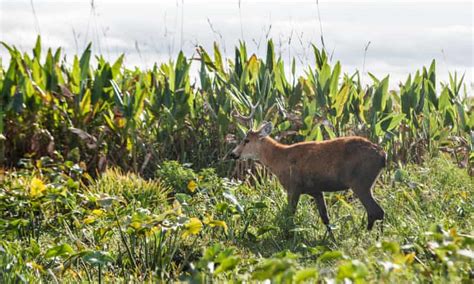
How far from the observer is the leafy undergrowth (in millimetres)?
5312

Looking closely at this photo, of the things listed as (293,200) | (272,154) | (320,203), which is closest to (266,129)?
(272,154)

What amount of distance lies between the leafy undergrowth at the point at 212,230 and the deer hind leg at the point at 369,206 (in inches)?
4.1

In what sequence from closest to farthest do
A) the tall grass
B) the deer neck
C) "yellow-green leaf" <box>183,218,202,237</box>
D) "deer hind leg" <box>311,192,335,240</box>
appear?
1. "yellow-green leaf" <box>183,218,202,237</box>
2. "deer hind leg" <box>311,192,335,240</box>
3. the deer neck
4. the tall grass

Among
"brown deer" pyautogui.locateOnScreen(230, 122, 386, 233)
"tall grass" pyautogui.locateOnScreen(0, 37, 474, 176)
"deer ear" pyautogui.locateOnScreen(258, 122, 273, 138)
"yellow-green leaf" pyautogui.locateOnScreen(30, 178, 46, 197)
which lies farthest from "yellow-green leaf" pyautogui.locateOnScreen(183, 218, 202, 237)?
"tall grass" pyautogui.locateOnScreen(0, 37, 474, 176)

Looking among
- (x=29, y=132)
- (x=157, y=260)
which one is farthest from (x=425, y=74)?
(x=157, y=260)

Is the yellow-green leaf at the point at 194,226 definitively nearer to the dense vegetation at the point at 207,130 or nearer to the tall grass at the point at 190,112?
the dense vegetation at the point at 207,130

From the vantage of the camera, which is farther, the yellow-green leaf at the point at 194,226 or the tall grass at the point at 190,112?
the tall grass at the point at 190,112

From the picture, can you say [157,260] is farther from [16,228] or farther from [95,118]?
[95,118]

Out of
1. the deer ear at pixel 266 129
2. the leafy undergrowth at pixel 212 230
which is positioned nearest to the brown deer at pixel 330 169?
the deer ear at pixel 266 129

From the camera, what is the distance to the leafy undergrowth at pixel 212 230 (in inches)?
209

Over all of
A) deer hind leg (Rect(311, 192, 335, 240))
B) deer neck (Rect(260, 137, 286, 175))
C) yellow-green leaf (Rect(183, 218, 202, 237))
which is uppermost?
yellow-green leaf (Rect(183, 218, 202, 237))

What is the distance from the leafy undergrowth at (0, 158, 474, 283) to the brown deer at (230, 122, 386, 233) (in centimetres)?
19

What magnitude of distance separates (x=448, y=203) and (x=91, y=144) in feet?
14.8

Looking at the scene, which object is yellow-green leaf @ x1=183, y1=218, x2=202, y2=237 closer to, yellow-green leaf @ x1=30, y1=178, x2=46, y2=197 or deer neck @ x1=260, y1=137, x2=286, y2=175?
yellow-green leaf @ x1=30, y1=178, x2=46, y2=197
